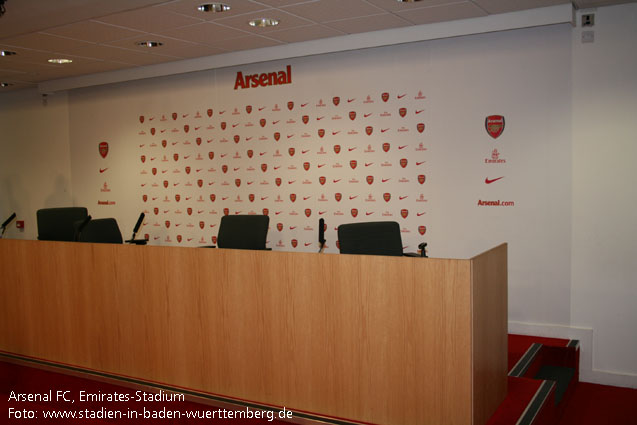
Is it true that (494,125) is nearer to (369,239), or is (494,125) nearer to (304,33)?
(369,239)

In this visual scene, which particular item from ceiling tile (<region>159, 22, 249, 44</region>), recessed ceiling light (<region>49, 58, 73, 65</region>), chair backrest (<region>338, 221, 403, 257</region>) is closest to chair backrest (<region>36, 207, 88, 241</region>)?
recessed ceiling light (<region>49, 58, 73, 65</region>)

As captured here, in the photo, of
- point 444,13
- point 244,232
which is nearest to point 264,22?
point 444,13

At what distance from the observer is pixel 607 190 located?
4.48 meters

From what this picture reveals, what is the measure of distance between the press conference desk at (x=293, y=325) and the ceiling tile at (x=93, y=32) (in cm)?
185

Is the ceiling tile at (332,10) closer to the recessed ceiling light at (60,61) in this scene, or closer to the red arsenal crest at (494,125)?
the red arsenal crest at (494,125)

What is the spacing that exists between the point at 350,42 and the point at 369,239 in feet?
6.40

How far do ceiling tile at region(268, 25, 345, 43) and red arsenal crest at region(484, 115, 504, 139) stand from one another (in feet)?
4.99

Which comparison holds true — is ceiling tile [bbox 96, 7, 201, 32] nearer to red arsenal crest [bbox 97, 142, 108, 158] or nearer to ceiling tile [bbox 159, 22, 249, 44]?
ceiling tile [bbox 159, 22, 249, 44]

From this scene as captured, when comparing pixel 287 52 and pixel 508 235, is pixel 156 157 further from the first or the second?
pixel 508 235

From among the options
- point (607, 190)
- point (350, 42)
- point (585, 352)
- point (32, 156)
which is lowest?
point (585, 352)

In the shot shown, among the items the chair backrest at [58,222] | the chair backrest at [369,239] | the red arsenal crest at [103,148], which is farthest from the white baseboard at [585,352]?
the red arsenal crest at [103,148]

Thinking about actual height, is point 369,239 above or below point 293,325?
above

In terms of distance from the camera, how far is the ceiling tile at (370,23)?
15.6ft

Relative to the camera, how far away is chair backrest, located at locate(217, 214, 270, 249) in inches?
209
